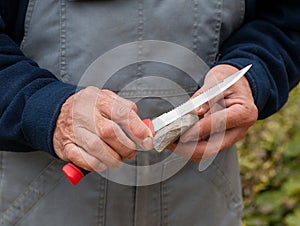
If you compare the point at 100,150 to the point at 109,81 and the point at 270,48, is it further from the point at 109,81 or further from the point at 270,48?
the point at 270,48

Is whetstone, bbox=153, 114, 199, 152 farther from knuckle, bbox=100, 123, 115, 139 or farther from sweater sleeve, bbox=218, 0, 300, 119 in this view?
sweater sleeve, bbox=218, 0, 300, 119

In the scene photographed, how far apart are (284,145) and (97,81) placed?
1972 millimetres

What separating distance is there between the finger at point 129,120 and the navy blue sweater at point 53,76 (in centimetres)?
11

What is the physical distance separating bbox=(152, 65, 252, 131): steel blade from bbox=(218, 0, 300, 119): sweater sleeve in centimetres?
11

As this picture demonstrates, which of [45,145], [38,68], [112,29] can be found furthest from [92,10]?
[45,145]

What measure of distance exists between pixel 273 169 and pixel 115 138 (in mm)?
2149

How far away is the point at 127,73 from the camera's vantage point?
1.43m

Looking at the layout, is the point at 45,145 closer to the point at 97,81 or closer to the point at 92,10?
the point at 97,81

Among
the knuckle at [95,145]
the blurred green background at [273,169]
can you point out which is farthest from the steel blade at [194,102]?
the blurred green background at [273,169]

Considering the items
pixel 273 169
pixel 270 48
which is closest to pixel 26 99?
pixel 270 48

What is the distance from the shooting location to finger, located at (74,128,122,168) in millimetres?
1192

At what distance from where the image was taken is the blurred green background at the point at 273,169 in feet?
10.1

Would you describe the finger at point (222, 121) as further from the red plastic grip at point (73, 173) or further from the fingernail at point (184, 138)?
the red plastic grip at point (73, 173)

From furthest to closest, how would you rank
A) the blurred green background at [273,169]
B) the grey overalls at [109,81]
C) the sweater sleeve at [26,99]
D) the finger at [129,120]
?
1. the blurred green background at [273,169]
2. the grey overalls at [109,81]
3. the sweater sleeve at [26,99]
4. the finger at [129,120]
